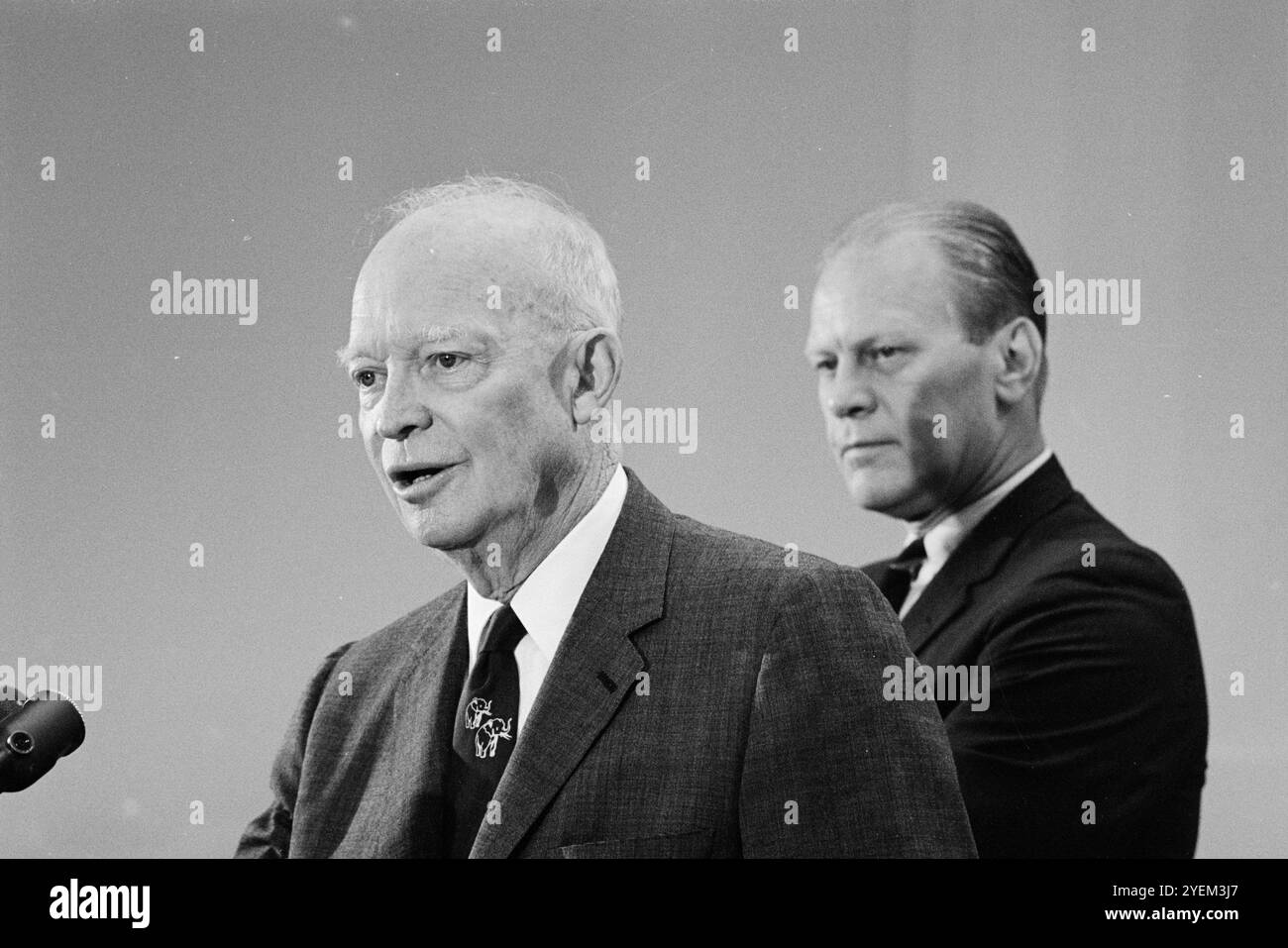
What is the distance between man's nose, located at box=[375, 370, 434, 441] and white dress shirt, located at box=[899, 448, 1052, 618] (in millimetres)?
871

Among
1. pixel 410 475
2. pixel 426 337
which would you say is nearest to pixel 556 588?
pixel 410 475

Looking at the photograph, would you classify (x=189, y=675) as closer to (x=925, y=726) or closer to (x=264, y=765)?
(x=264, y=765)

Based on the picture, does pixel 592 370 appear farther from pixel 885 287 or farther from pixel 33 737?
pixel 33 737

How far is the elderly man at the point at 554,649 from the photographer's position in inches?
86.9

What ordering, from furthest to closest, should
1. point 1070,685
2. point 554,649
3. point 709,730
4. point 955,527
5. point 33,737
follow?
point 955,527 → point 1070,685 → point 554,649 → point 709,730 → point 33,737

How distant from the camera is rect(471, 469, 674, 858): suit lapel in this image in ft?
7.47

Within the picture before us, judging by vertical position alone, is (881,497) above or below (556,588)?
above

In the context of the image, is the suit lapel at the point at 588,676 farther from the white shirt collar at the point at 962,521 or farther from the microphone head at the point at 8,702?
the microphone head at the point at 8,702

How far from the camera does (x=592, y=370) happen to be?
8.20ft

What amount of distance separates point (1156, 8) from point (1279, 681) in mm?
1198

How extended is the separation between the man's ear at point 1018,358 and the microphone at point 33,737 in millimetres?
1586

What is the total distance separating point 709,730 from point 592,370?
622 mm

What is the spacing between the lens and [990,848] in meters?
2.55

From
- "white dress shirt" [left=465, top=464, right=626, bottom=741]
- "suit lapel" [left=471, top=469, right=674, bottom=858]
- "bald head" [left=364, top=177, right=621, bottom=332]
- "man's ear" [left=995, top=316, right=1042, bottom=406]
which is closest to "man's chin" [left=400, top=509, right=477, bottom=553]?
"white dress shirt" [left=465, top=464, right=626, bottom=741]
